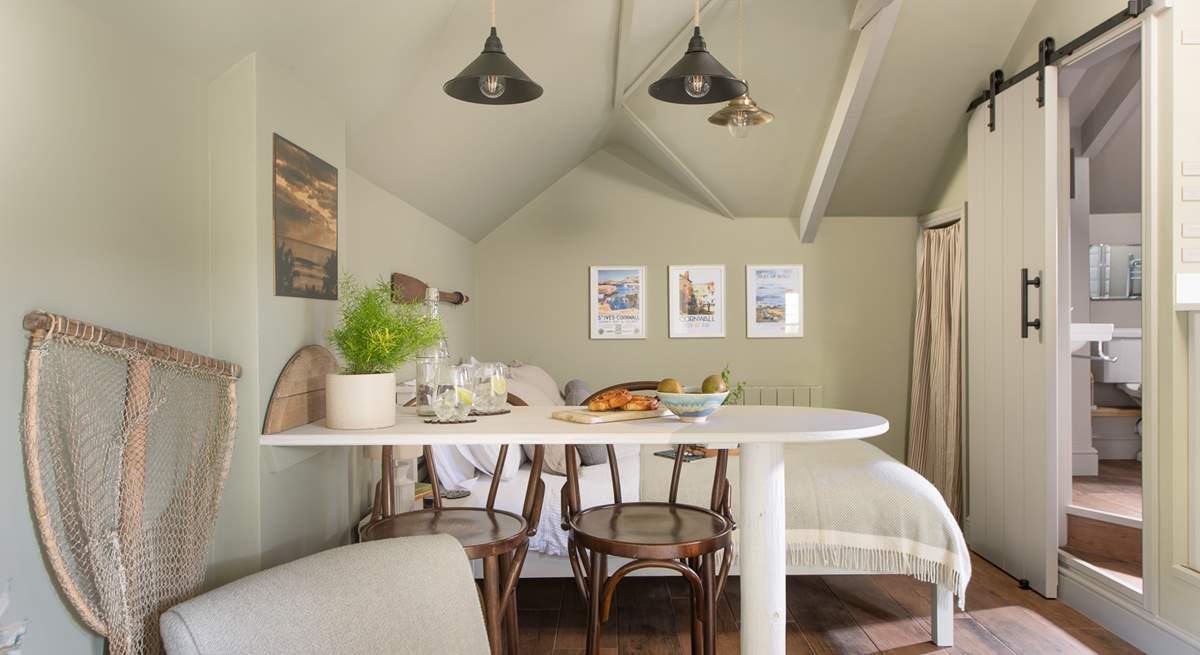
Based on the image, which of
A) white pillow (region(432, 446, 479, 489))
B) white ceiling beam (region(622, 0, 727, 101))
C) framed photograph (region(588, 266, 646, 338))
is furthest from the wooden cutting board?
framed photograph (region(588, 266, 646, 338))

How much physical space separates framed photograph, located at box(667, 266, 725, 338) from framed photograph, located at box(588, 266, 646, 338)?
23 centimetres

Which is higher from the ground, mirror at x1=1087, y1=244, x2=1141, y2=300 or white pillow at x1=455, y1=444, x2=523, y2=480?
mirror at x1=1087, y1=244, x2=1141, y2=300

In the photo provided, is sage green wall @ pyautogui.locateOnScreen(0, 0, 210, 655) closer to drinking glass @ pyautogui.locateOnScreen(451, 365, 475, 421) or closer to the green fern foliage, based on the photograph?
the green fern foliage

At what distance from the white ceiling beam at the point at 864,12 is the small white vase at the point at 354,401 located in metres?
3.00

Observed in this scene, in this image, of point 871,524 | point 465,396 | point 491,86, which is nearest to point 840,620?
point 871,524

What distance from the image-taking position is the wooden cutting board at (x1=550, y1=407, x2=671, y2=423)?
1917 mm

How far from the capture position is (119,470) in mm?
1310

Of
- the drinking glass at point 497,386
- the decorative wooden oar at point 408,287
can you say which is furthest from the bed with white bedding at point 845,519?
the decorative wooden oar at point 408,287

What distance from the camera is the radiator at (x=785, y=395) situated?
542cm

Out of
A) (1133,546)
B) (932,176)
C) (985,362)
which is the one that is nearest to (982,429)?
(985,362)

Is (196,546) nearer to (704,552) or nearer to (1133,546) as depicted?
(704,552)

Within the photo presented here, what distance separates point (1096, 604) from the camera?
3021mm

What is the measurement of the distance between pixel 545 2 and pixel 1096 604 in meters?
3.22

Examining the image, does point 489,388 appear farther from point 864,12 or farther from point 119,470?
point 864,12
